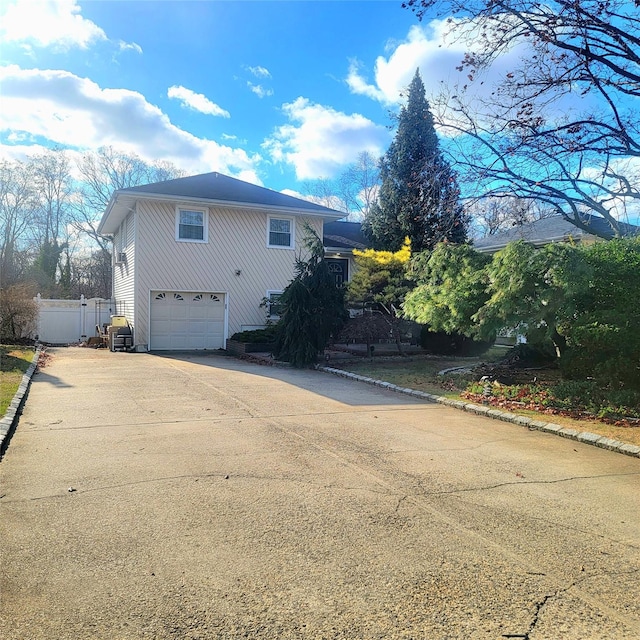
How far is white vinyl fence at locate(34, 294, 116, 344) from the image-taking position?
2000 cm

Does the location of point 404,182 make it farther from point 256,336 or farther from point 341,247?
point 256,336

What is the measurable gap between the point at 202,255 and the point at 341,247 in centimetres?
615

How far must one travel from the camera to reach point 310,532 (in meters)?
3.56

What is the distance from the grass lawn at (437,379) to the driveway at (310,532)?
0.78 meters

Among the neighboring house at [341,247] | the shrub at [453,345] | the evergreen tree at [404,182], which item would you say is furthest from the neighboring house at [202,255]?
the shrub at [453,345]

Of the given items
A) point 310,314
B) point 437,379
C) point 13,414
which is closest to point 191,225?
point 310,314

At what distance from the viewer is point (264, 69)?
12.3 m

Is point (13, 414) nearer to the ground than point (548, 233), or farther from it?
nearer to the ground

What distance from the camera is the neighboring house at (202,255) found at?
56.5ft

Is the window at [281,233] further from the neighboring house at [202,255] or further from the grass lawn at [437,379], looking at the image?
the grass lawn at [437,379]

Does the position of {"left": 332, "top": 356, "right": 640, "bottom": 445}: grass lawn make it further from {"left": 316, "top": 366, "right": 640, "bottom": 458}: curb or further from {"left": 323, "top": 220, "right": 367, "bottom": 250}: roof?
{"left": 323, "top": 220, "right": 367, "bottom": 250}: roof

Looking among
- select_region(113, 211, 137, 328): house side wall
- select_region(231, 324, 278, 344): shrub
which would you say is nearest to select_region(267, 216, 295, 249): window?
select_region(231, 324, 278, 344): shrub

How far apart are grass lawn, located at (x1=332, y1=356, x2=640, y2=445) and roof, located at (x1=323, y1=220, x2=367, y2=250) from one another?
7.52m

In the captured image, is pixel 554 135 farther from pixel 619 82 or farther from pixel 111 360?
pixel 111 360
